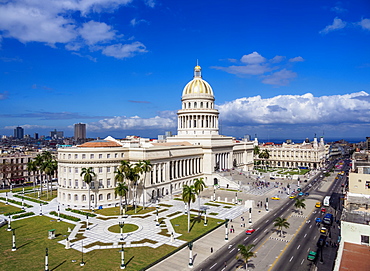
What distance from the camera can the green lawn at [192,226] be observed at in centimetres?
5448

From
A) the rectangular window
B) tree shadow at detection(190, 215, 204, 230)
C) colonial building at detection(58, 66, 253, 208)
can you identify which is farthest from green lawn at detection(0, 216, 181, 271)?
the rectangular window

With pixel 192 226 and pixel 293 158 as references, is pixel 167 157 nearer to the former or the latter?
pixel 192 226

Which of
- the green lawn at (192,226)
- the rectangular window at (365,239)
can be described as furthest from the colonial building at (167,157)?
the rectangular window at (365,239)

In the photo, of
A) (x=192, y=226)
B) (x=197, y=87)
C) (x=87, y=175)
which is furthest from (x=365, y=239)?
(x=197, y=87)

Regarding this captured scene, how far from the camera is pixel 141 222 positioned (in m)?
62.8

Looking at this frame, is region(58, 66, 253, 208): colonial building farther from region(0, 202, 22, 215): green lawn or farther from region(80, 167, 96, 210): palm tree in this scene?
region(0, 202, 22, 215): green lawn

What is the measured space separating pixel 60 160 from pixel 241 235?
54.0 metres

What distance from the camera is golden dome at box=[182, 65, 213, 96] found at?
12144cm

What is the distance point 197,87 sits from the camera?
121812mm

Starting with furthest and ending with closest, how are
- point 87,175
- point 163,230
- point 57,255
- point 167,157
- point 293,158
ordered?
point 293,158 → point 167,157 → point 87,175 → point 163,230 → point 57,255

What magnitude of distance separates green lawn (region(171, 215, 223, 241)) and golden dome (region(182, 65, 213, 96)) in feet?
219

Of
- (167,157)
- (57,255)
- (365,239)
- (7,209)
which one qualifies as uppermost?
(167,157)

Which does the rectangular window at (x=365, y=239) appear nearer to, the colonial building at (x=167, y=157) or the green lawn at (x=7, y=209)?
the colonial building at (x=167, y=157)

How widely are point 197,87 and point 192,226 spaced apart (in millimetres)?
74185
